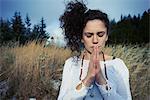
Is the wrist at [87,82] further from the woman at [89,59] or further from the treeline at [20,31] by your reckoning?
the treeline at [20,31]

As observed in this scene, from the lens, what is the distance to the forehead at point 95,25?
117cm

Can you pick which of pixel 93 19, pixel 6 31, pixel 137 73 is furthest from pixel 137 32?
pixel 6 31

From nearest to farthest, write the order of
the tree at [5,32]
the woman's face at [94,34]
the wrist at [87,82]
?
the wrist at [87,82] < the woman's face at [94,34] < the tree at [5,32]

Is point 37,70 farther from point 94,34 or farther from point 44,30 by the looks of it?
point 94,34

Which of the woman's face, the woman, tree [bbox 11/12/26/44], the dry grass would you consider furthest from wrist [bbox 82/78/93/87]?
tree [bbox 11/12/26/44]

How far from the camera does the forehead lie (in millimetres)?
1166

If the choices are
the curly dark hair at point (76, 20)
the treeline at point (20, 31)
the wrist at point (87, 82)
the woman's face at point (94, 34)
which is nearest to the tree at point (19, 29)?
the treeline at point (20, 31)

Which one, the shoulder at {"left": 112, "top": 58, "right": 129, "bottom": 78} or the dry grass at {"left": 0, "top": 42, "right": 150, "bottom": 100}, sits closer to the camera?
the shoulder at {"left": 112, "top": 58, "right": 129, "bottom": 78}

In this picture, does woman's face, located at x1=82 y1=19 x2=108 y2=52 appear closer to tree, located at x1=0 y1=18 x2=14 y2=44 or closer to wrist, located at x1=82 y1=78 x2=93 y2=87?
wrist, located at x1=82 y1=78 x2=93 y2=87

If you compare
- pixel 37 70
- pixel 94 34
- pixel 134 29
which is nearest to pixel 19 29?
pixel 37 70

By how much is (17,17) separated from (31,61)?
7.6 inches

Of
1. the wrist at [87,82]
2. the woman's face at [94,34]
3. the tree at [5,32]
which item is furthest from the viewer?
the tree at [5,32]

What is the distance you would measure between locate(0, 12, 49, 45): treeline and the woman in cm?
14

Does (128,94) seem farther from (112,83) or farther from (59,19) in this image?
(59,19)
